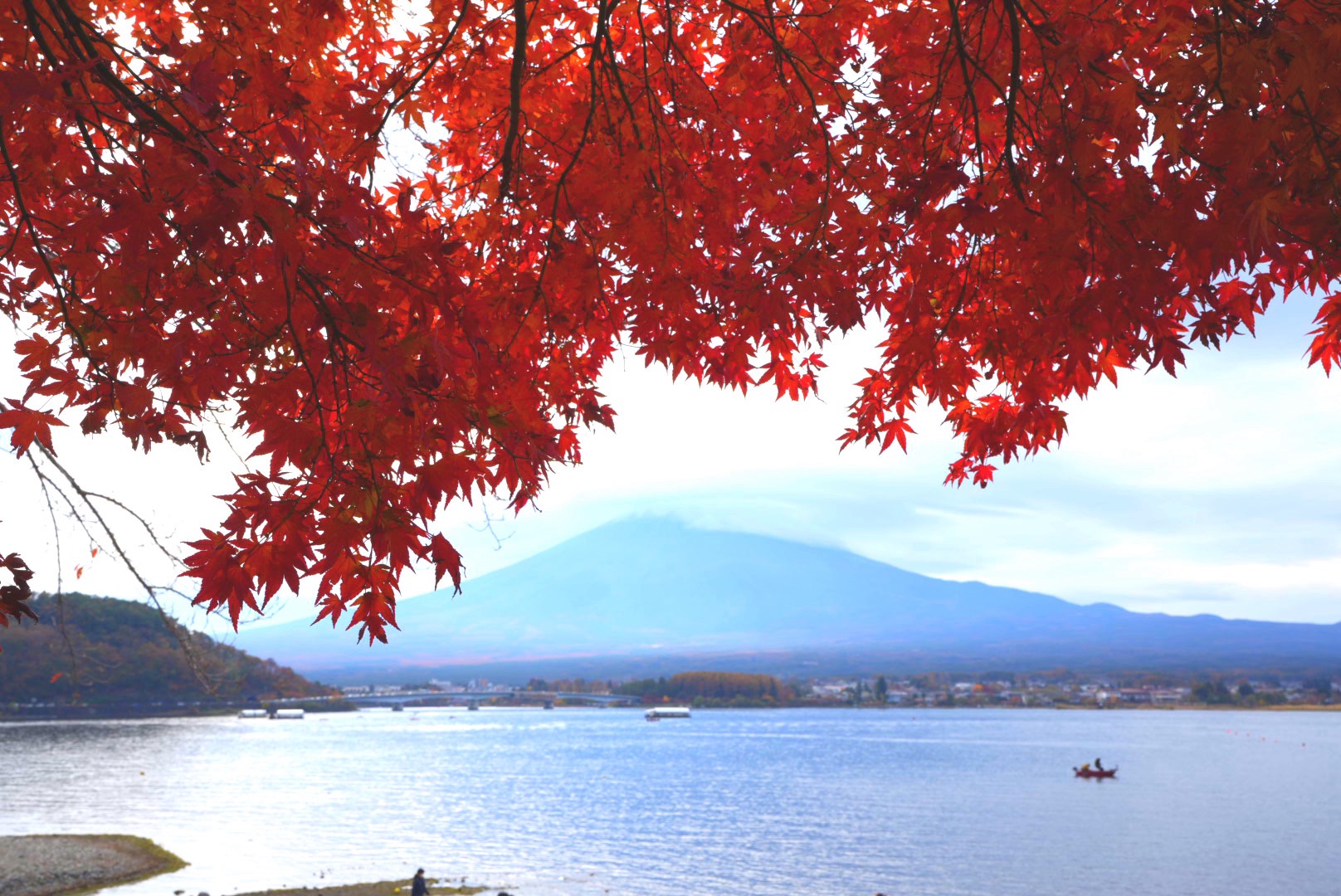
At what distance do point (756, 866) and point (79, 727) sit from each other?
469 ft

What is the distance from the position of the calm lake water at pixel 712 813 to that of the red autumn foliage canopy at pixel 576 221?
35677mm

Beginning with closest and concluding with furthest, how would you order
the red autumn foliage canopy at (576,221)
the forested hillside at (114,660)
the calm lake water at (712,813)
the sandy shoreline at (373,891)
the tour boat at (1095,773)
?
the red autumn foliage canopy at (576,221), the forested hillside at (114,660), the sandy shoreline at (373,891), the calm lake water at (712,813), the tour boat at (1095,773)

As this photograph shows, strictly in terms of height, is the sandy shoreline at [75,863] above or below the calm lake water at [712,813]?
above

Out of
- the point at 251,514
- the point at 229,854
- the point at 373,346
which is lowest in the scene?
the point at 229,854

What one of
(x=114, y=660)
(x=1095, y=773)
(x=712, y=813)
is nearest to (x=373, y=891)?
(x=114, y=660)

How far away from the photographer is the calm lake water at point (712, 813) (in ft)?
156

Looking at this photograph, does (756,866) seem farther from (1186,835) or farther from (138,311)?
(138,311)

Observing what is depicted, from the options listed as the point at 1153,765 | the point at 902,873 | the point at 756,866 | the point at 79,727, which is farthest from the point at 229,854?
the point at 79,727

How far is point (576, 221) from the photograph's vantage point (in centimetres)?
556

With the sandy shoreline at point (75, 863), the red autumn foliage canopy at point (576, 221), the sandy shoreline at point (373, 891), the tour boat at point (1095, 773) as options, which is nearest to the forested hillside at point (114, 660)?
the red autumn foliage canopy at point (576, 221)

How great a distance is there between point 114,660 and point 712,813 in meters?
64.6

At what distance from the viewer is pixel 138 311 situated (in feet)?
12.5

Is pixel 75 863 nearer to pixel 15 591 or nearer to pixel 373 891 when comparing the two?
pixel 373 891

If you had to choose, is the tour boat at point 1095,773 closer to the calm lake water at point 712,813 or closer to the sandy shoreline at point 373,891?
the calm lake water at point 712,813
